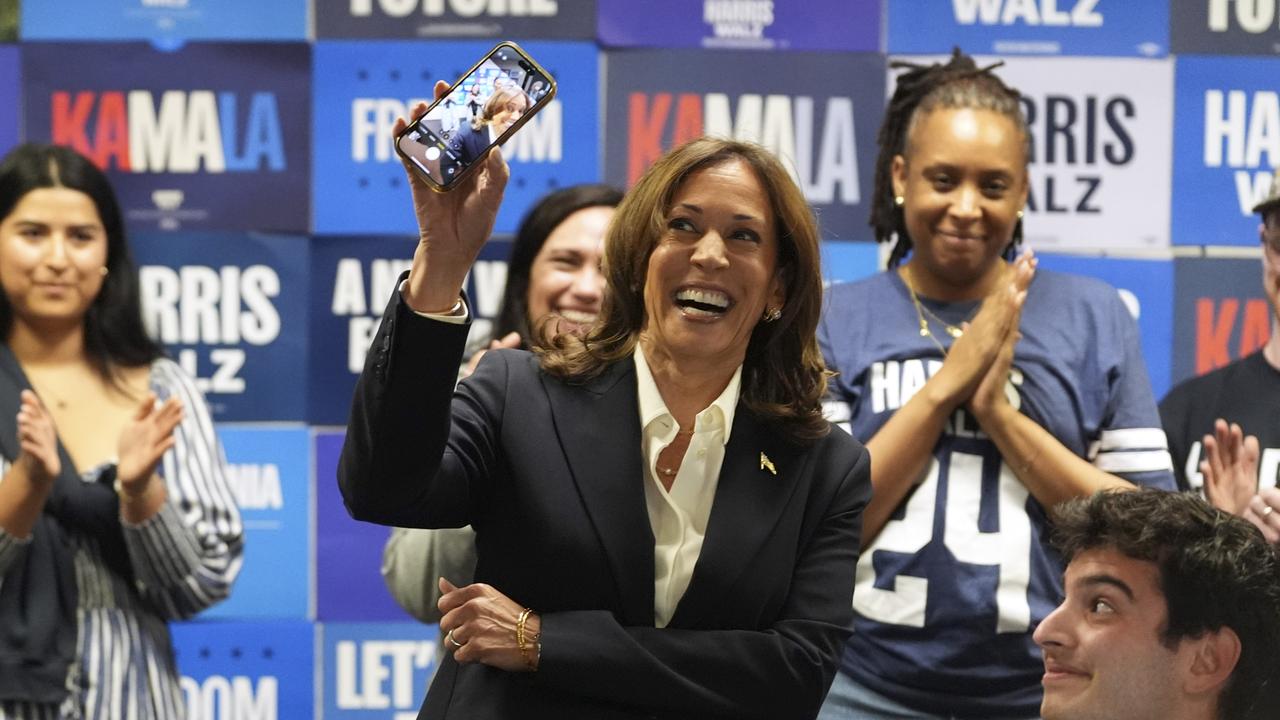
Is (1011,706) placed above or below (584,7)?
below

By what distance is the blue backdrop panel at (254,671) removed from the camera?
14.0ft

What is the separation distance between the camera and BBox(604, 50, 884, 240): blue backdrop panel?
4254 mm

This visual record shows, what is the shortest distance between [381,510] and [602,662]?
0.34m

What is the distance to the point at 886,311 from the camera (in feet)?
10.2

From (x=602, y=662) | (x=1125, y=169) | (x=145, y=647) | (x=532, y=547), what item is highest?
(x=1125, y=169)

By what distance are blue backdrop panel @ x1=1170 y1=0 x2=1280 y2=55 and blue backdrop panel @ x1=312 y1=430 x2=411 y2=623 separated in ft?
8.24

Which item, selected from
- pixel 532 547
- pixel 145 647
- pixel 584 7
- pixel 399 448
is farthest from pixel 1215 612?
pixel 584 7

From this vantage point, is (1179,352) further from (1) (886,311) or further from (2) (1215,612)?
(2) (1215,612)

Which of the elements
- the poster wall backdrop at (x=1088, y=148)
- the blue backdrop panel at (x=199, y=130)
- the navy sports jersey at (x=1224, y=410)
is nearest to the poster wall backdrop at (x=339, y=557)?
the blue backdrop panel at (x=199, y=130)

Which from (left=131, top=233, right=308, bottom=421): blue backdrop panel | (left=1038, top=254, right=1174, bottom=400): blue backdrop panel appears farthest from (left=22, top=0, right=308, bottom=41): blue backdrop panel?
(left=1038, top=254, right=1174, bottom=400): blue backdrop panel

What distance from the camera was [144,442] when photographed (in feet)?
10.8

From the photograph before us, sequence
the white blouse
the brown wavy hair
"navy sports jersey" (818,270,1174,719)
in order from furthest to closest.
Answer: "navy sports jersey" (818,270,1174,719), the brown wavy hair, the white blouse

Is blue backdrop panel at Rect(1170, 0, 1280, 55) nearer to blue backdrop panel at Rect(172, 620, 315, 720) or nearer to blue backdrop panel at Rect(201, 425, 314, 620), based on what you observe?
Answer: blue backdrop panel at Rect(201, 425, 314, 620)

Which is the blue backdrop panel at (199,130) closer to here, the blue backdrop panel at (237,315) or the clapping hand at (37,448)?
the blue backdrop panel at (237,315)
